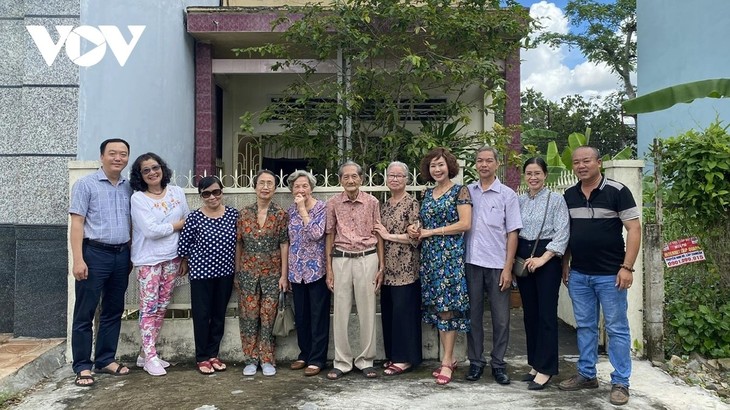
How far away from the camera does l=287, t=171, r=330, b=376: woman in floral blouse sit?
3857 millimetres

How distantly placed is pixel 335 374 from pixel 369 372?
0.81 ft

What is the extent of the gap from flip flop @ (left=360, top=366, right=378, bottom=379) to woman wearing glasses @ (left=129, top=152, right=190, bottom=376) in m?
1.52

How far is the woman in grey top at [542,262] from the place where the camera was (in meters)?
3.54

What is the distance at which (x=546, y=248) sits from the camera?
3.54m

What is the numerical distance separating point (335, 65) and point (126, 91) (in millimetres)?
2515

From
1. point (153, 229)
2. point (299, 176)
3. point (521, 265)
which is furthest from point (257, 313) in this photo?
point (521, 265)

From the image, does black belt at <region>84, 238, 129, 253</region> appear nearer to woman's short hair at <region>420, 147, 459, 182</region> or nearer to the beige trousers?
the beige trousers

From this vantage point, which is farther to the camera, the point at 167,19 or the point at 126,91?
the point at 167,19

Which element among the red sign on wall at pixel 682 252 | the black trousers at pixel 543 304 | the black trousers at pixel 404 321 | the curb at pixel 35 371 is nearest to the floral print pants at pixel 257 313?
the black trousers at pixel 404 321

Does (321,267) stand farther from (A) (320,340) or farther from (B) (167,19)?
(B) (167,19)

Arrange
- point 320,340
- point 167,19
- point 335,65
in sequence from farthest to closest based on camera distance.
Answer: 1. point 335,65
2. point 167,19
3. point 320,340

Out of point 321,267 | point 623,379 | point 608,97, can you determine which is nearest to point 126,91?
point 321,267

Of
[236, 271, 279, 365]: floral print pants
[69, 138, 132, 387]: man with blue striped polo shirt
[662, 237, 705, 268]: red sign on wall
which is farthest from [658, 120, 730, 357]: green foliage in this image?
[69, 138, 132, 387]: man with blue striped polo shirt

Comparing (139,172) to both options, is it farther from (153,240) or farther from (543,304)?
(543,304)
